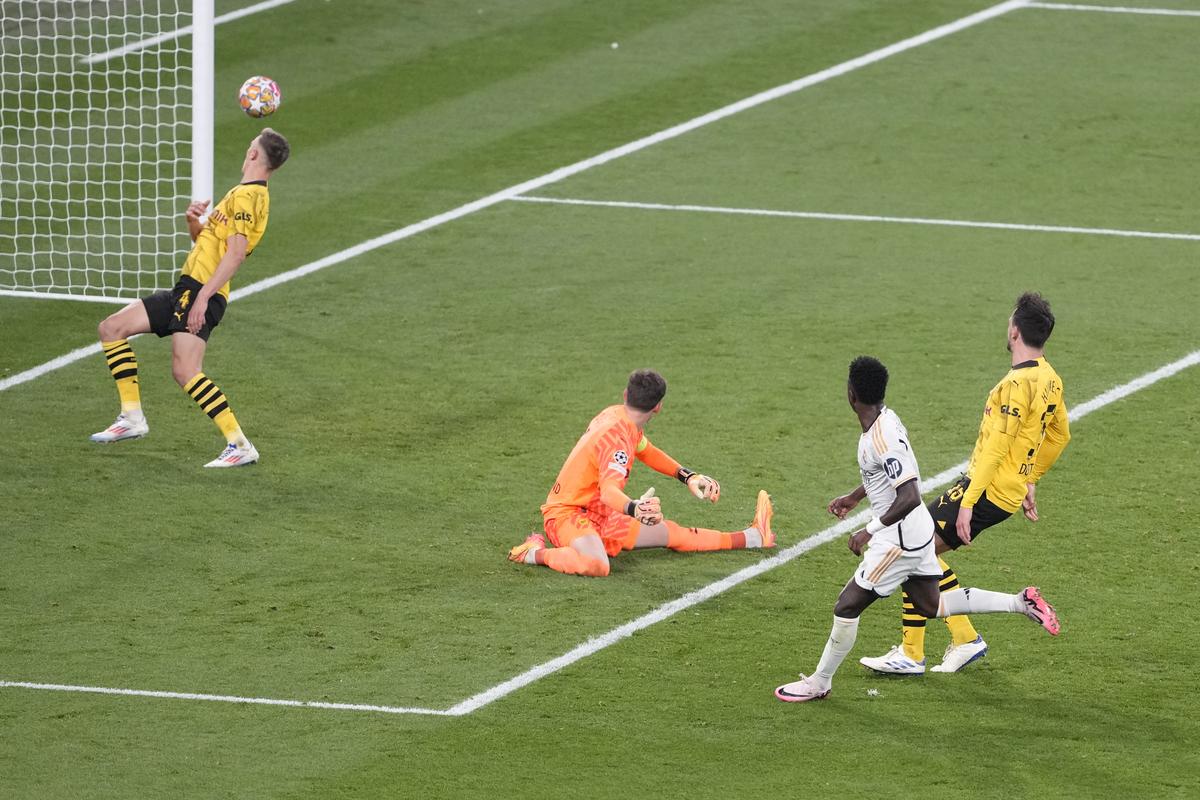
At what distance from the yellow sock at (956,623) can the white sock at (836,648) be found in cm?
87

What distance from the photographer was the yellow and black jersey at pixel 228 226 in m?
13.3

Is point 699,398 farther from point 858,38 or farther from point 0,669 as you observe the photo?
point 858,38

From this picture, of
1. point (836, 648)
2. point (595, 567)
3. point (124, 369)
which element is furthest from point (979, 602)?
point (124, 369)

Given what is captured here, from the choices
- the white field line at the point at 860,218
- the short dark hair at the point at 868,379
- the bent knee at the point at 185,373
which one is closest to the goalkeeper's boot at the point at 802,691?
the short dark hair at the point at 868,379

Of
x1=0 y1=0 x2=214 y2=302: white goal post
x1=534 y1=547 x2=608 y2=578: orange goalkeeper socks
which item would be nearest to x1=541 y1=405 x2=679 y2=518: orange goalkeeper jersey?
x1=534 y1=547 x2=608 y2=578: orange goalkeeper socks

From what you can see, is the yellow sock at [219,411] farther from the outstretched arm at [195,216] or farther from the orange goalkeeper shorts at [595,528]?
the orange goalkeeper shorts at [595,528]

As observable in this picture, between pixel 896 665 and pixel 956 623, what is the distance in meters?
0.42

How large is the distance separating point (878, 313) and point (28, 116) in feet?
33.6

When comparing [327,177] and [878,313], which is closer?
[878,313]

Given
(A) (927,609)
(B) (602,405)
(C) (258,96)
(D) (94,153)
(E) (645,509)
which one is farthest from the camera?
(D) (94,153)

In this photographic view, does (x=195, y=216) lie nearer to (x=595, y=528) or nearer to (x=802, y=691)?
(x=595, y=528)

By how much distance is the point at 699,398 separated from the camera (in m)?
14.6

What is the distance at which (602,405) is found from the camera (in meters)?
14.4

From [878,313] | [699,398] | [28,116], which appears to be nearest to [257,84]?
[699,398]
